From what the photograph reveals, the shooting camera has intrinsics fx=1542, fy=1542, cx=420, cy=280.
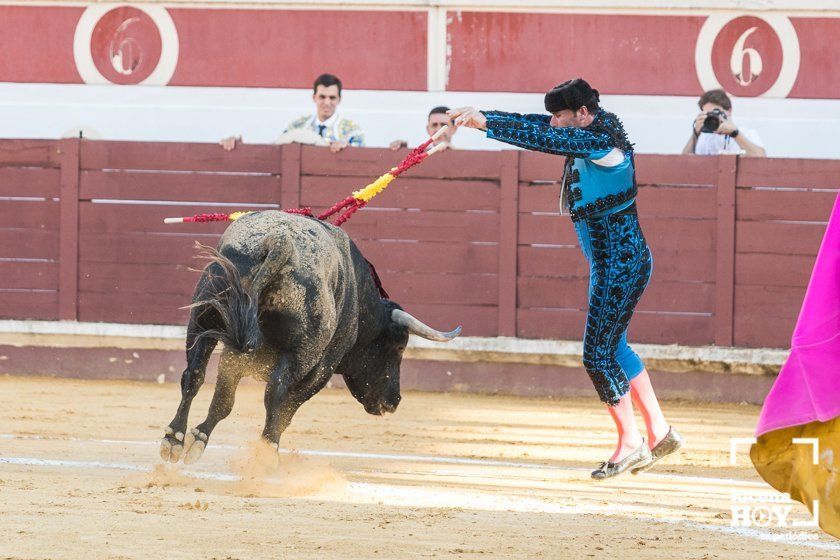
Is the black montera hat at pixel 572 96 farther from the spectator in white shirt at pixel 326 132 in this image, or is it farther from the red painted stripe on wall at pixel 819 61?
the red painted stripe on wall at pixel 819 61

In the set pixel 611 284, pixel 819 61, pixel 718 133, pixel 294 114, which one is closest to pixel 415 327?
pixel 611 284

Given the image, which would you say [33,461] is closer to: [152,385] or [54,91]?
[152,385]

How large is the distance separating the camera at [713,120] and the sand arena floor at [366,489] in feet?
4.37

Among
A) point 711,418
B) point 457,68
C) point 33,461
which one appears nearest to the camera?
point 33,461

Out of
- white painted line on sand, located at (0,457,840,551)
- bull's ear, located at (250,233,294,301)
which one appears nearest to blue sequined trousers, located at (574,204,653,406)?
white painted line on sand, located at (0,457,840,551)

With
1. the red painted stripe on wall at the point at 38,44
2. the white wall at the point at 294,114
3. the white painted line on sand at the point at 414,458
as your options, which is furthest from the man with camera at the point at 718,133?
the red painted stripe on wall at the point at 38,44

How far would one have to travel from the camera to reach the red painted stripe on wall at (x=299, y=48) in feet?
29.6

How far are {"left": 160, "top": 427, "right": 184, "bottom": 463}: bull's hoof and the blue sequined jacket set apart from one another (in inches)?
47.1

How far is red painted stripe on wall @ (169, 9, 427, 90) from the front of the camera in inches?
355

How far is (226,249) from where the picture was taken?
174 inches

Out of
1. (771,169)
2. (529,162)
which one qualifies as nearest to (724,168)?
(771,169)

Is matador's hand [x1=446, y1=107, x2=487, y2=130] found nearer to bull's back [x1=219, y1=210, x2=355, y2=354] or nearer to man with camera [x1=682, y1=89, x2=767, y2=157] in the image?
bull's back [x1=219, y1=210, x2=355, y2=354]

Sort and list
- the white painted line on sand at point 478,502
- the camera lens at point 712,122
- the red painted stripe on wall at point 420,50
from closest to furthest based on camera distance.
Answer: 1. the white painted line on sand at point 478,502
2. the camera lens at point 712,122
3. the red painted stripe on wall at point 420,50

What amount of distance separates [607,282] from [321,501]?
1.14m
